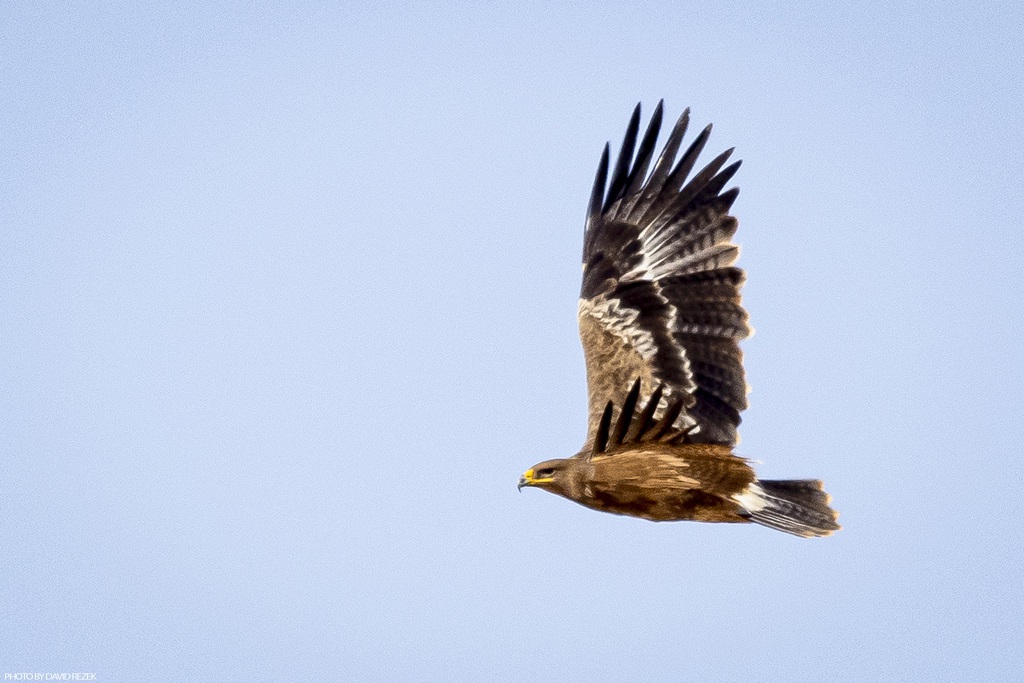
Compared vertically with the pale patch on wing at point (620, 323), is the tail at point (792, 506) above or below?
below

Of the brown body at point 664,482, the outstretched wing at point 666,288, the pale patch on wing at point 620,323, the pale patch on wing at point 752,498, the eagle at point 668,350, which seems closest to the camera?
the brown body at point 664,482

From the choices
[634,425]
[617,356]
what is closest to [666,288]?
[617,356]

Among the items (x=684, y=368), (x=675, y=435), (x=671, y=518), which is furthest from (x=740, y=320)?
(x=671, y=518)

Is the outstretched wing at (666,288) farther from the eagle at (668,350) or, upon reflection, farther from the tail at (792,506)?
the tail at (792,506)

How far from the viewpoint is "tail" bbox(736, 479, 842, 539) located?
7.43 metres

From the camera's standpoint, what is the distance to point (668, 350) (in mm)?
8086

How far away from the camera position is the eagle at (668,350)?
7074mm

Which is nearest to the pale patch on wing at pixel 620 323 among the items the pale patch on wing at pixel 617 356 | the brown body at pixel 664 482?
the pale patch on wing at pixel 617 356

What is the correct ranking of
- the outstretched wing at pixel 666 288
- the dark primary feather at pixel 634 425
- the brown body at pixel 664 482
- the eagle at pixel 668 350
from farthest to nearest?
the outstretched wing at pixel 666 288
the eagle at pixel 668 350
the brown body at pixel 664 482
the dark primary feather at pixel 634 425

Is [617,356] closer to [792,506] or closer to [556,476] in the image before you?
[556,476]

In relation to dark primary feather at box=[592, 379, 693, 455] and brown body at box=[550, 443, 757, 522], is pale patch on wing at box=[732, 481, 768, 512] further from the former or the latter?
dark primary feather at box=[592, 379, 693, 455]

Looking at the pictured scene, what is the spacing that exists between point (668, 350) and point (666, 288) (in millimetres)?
444

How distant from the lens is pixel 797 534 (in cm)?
743

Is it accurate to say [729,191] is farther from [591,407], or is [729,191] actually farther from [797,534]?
[797,534]
